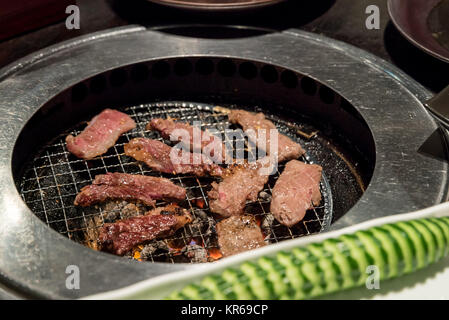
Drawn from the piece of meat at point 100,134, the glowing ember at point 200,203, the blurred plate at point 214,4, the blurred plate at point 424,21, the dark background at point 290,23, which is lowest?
the glowing ember at point 200,203

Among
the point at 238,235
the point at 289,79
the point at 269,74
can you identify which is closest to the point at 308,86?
the point at 289,79

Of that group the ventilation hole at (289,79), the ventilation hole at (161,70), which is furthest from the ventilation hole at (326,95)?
the ventilation hole at (161,70)

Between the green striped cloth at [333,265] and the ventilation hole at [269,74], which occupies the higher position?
the ventilation hole at [269,74]

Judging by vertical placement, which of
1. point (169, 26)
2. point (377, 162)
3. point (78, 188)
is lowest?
point (78, 188)

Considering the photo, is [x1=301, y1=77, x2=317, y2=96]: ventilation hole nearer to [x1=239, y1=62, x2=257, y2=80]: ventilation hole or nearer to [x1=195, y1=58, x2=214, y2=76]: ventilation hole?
[x1=239, y1=62, x2=257, y2=80]: ventilation hole

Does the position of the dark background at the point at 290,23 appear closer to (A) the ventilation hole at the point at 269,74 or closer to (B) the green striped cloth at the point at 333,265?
(A) the ventilation hole at the point at 269,74

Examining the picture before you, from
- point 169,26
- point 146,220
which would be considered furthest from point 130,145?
point 169,26

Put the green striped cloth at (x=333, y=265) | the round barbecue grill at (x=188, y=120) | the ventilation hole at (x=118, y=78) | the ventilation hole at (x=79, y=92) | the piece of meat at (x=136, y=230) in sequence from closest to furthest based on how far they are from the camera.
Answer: the green striped cloth at (x=333, y=265), the round barbecue grill at (x=188, y=120), the piece of meat at (x=136, y=230), the ventilation hole at (x=79, y=92), the ventilation hole at (x=118, y=78)
